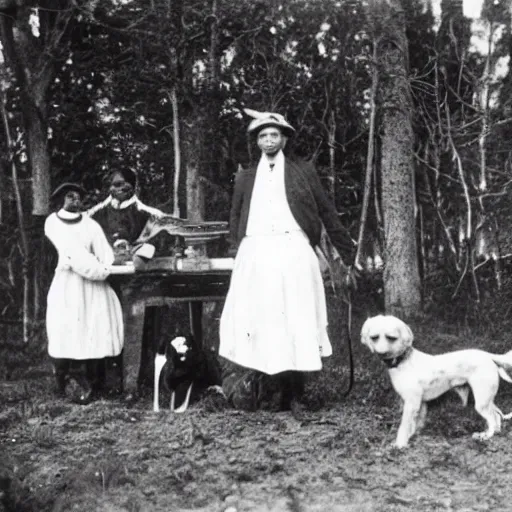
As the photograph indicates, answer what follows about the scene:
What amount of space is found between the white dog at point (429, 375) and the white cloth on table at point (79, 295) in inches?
99.8

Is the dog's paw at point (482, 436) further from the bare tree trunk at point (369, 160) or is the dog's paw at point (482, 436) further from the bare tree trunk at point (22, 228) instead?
the bare tree trunk at point (22, 228)

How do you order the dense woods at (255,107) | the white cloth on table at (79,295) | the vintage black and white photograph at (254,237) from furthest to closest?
the dense woods at (255,107)
the white cloth on table at (79,295)
the vintage black and white photograph at (254,237)

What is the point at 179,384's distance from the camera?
19.8 ft

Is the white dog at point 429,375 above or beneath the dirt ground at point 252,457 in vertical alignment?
above

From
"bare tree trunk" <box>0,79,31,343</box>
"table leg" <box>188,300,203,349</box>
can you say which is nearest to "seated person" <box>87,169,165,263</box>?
"table leg" <box>188,300,203,349</box>

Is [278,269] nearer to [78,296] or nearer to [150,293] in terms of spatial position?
[150,293]

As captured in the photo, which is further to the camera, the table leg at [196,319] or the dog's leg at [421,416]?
the table leg at [196,319]

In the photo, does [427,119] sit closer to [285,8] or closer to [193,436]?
[285,8]

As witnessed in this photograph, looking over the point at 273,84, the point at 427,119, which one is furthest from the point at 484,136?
the point at 273,84

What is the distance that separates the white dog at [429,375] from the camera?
491cm

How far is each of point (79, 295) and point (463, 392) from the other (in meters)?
3.22

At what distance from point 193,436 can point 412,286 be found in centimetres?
322

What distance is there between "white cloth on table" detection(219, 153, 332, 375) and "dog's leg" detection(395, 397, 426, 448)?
0.94 m

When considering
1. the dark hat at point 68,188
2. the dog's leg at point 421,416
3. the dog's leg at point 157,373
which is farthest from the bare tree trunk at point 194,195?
the dog's leg at point 421,416
